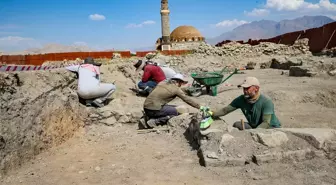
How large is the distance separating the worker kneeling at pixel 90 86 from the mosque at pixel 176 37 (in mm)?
30788

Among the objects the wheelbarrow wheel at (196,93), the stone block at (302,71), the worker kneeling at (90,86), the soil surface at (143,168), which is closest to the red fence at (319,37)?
the stone block at (302,71)

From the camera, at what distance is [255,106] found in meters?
3.68

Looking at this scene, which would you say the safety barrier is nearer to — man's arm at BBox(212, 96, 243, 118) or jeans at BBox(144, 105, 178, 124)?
jeans at BBox(144, 105, 178, 124)

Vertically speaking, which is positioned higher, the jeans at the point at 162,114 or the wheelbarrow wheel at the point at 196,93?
the jeans at the point at 162,114

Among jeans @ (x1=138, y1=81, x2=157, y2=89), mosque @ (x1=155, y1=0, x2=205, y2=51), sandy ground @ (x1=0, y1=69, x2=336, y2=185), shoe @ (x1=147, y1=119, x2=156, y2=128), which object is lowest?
sandy ground @ (x1=0, y1=69, x2=336, y2=185)

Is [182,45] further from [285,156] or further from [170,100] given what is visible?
[285,156]

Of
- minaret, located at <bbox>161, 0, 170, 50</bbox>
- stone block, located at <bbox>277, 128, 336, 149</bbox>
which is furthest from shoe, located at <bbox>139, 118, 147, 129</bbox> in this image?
minaret, located at <bbox>161, 0, 170, 50</bbox>

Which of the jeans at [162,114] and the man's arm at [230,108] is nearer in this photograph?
the man's arm at [230,108]

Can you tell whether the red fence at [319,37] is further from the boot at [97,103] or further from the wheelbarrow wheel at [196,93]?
the boot at [97,103]

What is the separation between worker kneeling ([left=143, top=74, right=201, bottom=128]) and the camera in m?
5.08

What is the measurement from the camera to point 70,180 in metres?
3.41

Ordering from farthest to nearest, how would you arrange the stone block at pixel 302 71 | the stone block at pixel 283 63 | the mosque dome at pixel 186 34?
the mosque dome at pixel 186 34
the stone block at pixel 283 63
the stone block at pixel 302 71

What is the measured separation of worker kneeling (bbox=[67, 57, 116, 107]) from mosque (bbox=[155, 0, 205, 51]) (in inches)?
1212

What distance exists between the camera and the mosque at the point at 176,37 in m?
40.9
